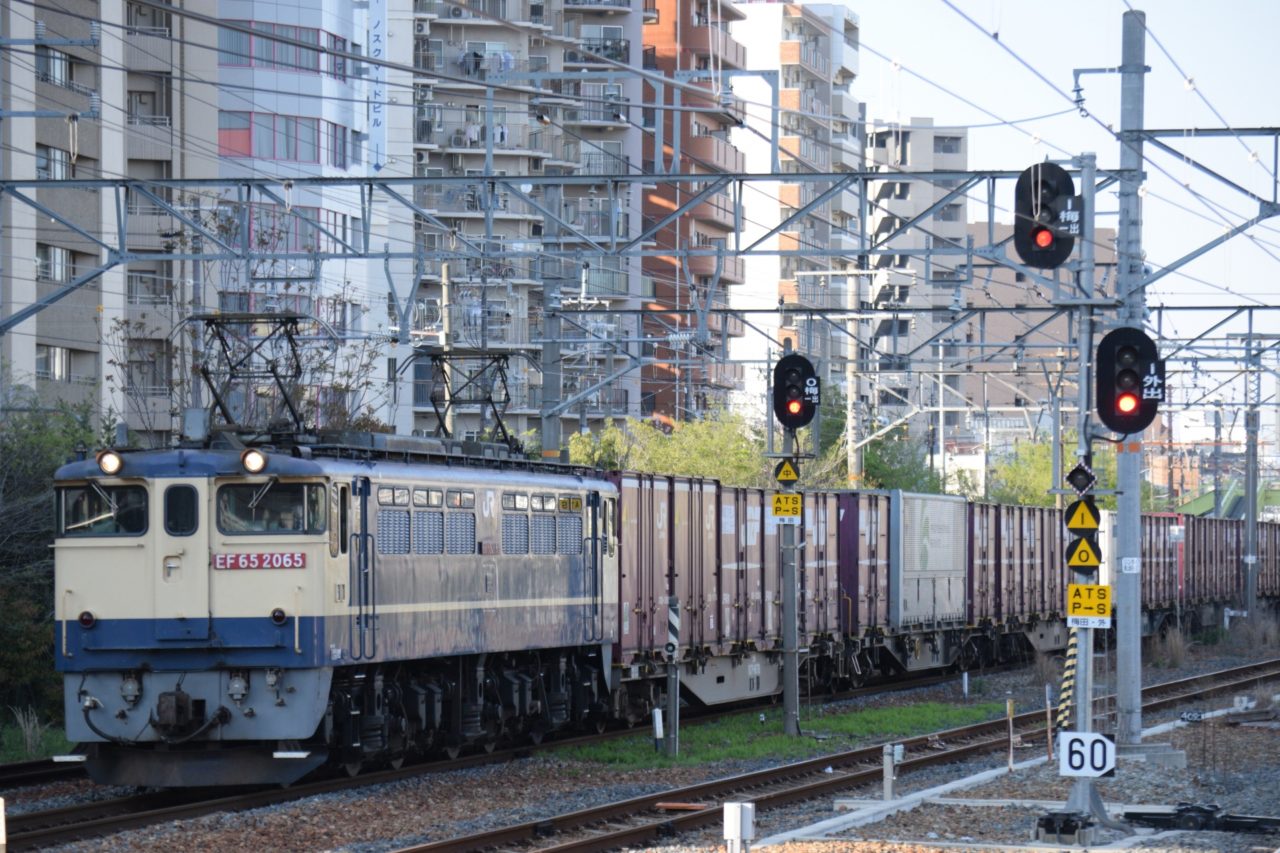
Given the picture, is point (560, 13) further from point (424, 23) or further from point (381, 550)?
point (381, 550)

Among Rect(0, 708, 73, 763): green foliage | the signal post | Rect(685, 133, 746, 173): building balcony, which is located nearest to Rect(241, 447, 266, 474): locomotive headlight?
Rect(0, 708, 73, 763): green foliage

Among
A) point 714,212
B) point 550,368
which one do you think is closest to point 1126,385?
point 550,368

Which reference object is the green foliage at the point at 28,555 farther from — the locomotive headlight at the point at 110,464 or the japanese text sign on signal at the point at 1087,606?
the japanese text sign on signal at the point at 1087,606

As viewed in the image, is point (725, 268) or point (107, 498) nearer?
point (107, 498)

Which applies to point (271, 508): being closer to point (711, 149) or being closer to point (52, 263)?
point (52, 263)

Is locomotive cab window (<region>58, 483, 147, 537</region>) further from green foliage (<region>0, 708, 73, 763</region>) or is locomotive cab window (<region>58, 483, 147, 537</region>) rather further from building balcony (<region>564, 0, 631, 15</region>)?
building balcony (<region>564, 0, 631, 15</region>)

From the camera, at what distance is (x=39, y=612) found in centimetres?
2384

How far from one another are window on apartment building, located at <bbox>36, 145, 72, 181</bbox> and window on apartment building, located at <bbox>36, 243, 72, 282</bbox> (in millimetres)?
1692

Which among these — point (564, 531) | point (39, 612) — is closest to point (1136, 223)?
point (564, 531)

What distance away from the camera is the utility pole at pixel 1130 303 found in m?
21.1

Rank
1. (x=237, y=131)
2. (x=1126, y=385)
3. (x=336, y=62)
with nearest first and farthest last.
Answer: (x=1126, y=385) → (x=237, y=131) → (x=336, y=62)

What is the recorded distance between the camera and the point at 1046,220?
60.2 feet

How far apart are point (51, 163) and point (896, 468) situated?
27045 mm

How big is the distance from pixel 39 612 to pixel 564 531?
6.48 metres
